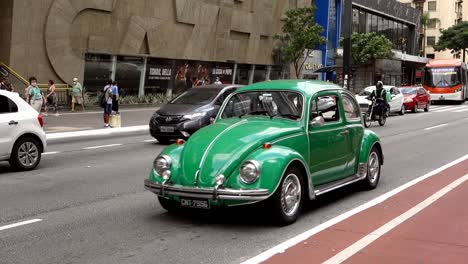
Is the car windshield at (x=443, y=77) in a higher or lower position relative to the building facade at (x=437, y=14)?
lower

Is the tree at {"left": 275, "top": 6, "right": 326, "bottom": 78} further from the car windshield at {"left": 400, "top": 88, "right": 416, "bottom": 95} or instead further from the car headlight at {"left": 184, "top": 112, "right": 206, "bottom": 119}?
the car headlight at {"left": 184, "top": 112, "right": 206, "bottom": 119}

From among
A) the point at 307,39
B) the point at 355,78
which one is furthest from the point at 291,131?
the point at 355,78

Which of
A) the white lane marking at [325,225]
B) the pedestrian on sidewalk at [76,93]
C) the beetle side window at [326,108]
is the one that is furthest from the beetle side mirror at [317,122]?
the pedestrian on sidewalk at [76,93]

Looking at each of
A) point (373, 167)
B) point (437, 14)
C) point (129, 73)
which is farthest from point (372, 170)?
point (437, 14)

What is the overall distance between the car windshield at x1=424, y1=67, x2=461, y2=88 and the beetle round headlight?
38952 mm

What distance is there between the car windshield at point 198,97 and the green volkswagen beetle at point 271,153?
7536 mm

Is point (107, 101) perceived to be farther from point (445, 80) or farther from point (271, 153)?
point (445, 80)

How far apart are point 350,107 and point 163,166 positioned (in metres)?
3.22

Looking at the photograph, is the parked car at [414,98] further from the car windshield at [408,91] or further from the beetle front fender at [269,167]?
the beetle front fender at [269,167]

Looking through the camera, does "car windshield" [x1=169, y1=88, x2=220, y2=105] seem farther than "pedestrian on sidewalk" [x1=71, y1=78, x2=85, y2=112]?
No

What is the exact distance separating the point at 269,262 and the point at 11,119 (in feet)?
23.1

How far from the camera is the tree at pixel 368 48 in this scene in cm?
5056

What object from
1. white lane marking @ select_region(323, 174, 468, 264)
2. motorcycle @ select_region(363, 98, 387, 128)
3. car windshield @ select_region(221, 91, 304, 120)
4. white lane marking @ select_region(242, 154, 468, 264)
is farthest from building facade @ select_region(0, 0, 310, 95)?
white lane marking @ select_region(323, 174, 468, 264)

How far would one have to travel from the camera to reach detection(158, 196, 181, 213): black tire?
6781mm
